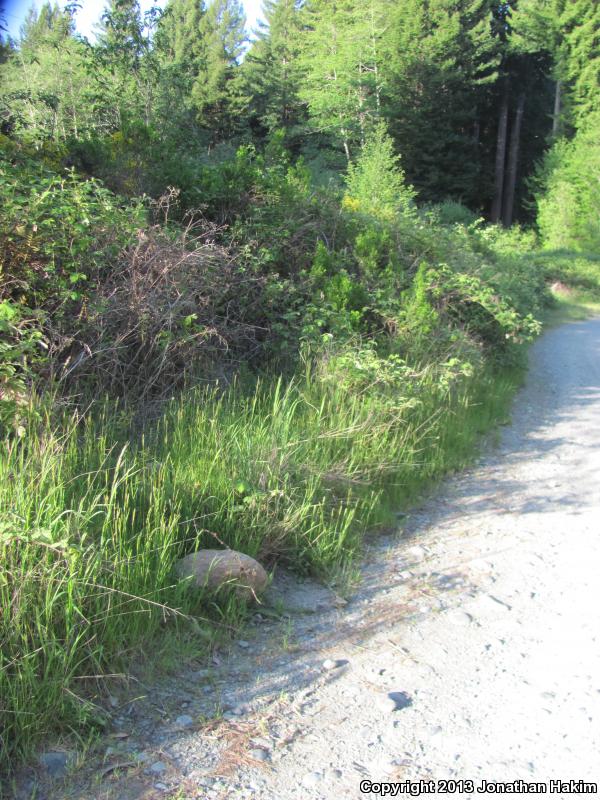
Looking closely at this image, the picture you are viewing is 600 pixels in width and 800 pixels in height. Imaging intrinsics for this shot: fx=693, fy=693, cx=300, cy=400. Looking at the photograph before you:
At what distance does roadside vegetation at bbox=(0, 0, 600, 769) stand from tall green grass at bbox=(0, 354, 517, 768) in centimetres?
1

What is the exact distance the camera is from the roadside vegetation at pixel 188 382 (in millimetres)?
3000

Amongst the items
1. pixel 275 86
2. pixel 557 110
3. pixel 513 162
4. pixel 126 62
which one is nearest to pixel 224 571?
pixel 126 62

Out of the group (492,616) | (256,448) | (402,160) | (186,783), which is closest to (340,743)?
(186,783)

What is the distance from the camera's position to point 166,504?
388cm

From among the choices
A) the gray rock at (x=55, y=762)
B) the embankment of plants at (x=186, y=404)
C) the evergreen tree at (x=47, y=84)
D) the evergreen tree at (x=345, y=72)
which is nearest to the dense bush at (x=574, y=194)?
the evergreen tree at (x=345, y=72)

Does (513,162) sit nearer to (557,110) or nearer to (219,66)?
(557,110)

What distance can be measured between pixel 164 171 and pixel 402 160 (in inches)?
1506

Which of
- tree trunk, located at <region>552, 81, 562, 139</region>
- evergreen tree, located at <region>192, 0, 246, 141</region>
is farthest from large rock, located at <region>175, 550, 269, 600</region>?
tree trunk, located at <region>552, 81, 562, 139</region>

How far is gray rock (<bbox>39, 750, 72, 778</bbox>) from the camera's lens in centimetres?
248

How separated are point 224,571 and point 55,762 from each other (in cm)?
124

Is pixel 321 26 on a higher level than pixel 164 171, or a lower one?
higher

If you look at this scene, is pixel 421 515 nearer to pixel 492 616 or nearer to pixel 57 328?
pixel 492 616

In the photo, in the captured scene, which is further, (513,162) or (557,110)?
(513,162)

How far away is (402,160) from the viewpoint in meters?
42.8
